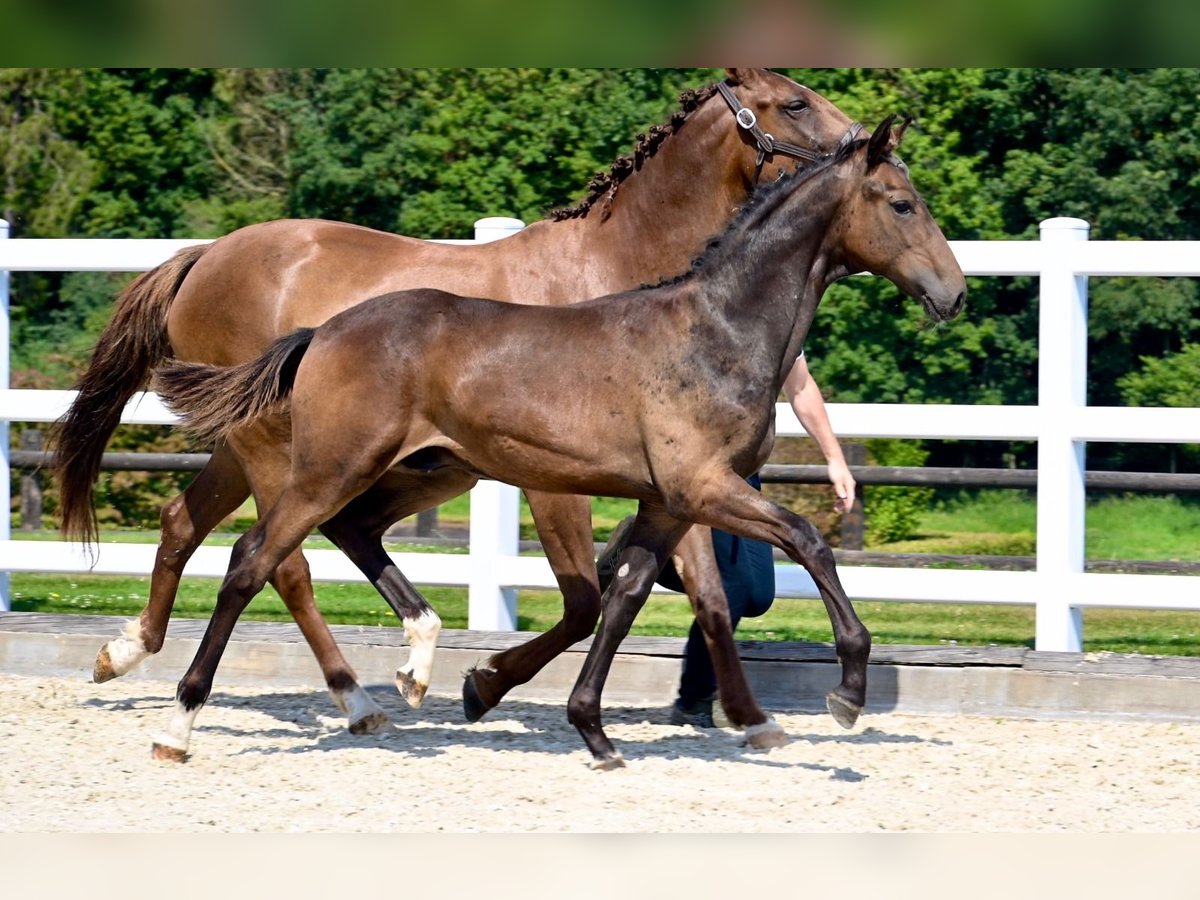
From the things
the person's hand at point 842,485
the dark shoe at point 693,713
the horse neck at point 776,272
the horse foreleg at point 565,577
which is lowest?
the dark shoe at point 693,713

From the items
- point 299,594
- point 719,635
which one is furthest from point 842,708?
point 299,594

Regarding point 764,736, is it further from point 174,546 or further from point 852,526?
point 852,526

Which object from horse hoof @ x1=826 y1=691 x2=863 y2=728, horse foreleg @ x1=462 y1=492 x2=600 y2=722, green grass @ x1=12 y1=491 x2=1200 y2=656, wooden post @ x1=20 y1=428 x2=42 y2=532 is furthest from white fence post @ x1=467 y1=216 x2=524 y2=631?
wooden post @ x1=20 y1=428 x2=42 y2=532

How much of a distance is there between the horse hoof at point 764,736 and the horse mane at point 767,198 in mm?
1409

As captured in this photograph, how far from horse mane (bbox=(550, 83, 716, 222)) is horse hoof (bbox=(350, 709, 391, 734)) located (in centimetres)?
175

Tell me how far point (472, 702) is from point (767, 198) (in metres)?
1.84

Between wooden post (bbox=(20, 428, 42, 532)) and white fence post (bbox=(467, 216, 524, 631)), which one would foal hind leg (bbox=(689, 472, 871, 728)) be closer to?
white fence post (bbox=(467, 216, 524, 631))

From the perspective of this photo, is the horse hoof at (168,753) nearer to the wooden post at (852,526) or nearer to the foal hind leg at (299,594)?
the foal hind leg at (299,594)

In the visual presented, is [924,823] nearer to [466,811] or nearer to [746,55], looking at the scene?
[466,811]

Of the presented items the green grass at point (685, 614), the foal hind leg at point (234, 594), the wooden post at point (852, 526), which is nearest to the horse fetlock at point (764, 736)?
the foal hind leg at point (234, 594)

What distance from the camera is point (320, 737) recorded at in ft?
15.6

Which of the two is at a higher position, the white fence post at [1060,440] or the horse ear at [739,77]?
the horse ear at [739,77]

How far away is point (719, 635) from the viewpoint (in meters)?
4.70

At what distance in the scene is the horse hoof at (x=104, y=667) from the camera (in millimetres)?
5086
